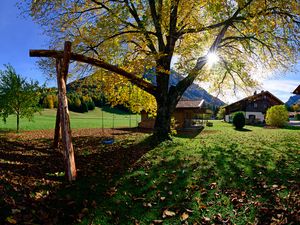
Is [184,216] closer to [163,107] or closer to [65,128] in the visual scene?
[65,128]

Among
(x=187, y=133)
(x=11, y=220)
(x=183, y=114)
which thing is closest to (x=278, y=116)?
(x=183, y=114)

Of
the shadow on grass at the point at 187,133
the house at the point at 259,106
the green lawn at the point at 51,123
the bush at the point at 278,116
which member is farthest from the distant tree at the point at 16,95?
the house at the point at 259,106

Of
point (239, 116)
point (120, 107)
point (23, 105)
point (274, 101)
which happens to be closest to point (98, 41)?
point (23, 105)

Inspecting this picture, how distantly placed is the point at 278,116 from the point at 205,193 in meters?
33.8

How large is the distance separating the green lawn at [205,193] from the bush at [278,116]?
1159 inches

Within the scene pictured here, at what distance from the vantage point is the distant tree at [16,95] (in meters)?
19.4

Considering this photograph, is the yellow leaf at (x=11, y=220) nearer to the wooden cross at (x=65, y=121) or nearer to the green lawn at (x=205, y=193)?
the green lawn at (x=205, y=193)

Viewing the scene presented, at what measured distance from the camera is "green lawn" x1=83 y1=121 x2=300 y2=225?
4.36 meters

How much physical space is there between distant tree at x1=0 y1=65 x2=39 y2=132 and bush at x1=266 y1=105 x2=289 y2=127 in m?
31.7

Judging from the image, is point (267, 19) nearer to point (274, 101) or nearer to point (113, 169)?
point (113, 169)

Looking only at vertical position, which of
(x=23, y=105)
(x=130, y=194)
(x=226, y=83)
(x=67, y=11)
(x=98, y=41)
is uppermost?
(x=67, y=11)

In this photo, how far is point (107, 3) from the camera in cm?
1166

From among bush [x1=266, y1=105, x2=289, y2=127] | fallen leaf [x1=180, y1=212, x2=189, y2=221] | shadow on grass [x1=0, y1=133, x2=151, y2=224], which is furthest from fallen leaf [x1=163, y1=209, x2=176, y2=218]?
bush [x1=266, y1=105, x2=289, y2=127]

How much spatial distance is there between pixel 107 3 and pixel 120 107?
260 feet
